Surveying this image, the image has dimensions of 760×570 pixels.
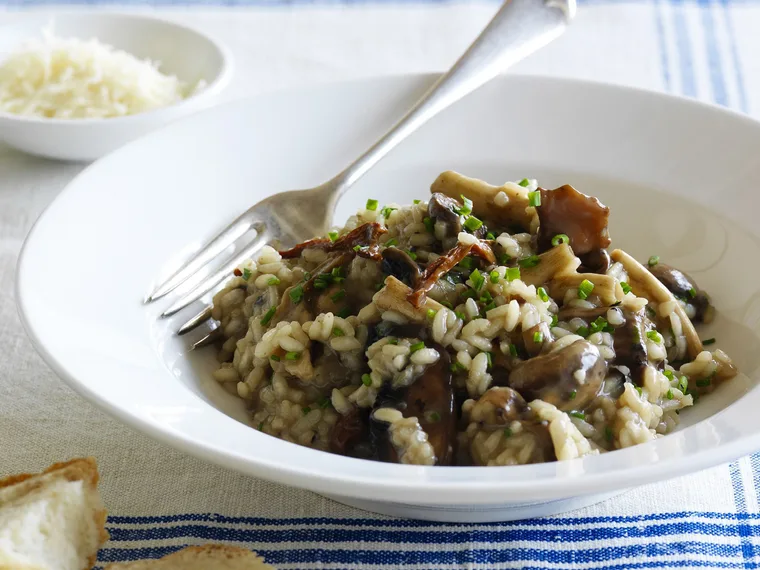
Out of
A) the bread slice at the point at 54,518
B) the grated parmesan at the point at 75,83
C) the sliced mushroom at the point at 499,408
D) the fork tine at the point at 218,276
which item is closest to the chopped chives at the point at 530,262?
the sliced mushroom at the point at 499,408

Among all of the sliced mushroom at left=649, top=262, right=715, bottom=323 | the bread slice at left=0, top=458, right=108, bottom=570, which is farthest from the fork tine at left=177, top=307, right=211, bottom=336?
the sliced mushroom at left=649, top=262, right=715, bottom=323

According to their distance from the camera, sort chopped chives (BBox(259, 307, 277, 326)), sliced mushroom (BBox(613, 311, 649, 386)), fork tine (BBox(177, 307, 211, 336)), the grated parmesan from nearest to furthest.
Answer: sliced mushroom (BBox(613, 311, 649, 386)) < chopped chives (BBox(259, 307, 277, 326)) < fork tine (BBox(177, 307, 211, 336)) < the grated parmesan

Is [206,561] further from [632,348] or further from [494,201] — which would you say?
[494,201]

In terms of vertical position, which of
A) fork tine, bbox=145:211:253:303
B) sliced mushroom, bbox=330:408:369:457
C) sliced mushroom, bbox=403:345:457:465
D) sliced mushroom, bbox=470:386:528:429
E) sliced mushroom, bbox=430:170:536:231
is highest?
sliced mushroom, bbox=430:170:536:231

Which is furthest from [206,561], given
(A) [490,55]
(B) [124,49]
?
(B) [124,49]

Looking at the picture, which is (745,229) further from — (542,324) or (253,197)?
(253,197)

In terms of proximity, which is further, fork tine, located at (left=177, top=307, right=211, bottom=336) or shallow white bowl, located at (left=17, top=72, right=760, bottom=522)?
fork tine, located at (left=177, top=307, right=211, bottom=336)

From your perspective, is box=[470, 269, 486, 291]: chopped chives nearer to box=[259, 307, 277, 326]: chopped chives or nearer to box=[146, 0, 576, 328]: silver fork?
box=[259, 307, 277, 326]: chopped chives
